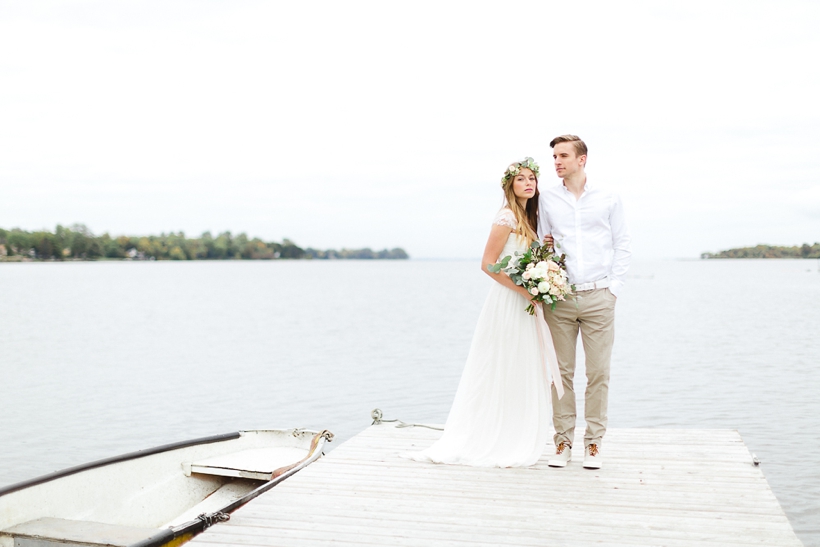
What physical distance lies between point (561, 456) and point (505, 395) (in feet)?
1.98

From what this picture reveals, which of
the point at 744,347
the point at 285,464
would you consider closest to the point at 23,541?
the point at 285,464

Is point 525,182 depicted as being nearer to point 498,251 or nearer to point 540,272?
point 498,251

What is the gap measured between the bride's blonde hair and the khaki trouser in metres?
0.58

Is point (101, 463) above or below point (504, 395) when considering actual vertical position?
below

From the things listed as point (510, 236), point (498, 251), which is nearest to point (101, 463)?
point (498, 251)

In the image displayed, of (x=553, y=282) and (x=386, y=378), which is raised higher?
(x=553, y=282)

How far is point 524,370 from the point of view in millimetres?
5453

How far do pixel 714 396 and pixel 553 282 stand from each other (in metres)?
11.3

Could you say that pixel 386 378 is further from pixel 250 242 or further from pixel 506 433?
pixel 250 242

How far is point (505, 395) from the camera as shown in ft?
18.0

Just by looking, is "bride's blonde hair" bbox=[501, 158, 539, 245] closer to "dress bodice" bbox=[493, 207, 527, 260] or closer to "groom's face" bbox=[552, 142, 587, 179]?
"dress bodice" bbox=[493, 207, 527, 260]

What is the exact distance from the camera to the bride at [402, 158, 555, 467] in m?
5.34

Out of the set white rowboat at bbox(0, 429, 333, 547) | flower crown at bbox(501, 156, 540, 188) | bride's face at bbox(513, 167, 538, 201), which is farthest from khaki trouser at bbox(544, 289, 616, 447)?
white rowboat at bbox(0, 429, 333, 547)

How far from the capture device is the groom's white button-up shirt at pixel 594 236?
5086 millimetres
